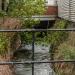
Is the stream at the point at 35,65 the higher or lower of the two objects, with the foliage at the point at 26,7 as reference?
lower

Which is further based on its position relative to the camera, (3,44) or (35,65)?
(3,44)

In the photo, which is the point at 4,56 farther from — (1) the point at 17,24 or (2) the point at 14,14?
(2) the point at 14,14

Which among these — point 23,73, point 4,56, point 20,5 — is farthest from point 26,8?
point 4,56

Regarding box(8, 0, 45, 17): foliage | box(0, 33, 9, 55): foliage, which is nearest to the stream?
box(0, 33, 9, 55): foliage

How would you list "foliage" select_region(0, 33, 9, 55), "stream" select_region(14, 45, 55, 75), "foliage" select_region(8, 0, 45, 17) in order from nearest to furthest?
1. "stream" select_region(14, 45, 55, 75)
2. "foliage" select_region(0, 33, 9, 55)
3. "foliage" select_region(8, 0, 45, 17)

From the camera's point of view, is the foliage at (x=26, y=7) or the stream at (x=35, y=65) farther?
the foliage at (x=26, y=7)

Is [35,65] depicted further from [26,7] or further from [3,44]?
[26,7]

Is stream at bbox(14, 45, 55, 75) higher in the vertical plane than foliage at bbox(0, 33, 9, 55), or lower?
lower

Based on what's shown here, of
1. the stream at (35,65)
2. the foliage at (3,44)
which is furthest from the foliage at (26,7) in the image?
the foliage at (3,44)

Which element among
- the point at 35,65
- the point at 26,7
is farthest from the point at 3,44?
the point at 26,7

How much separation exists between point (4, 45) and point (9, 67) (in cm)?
144

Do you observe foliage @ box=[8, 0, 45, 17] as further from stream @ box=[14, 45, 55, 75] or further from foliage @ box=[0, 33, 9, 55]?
foliage @ box=[0, 33, 9, 55]

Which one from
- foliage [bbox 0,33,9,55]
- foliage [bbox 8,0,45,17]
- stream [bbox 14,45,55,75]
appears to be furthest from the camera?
foliage [bbox 8,0,45,17]

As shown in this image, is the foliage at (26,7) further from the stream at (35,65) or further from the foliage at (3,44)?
the foliage at (3,44)
